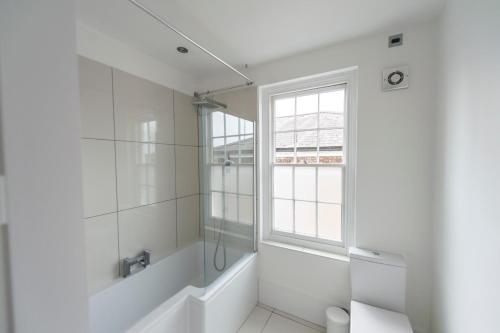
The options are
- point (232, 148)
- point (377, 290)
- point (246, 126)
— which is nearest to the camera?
point (377, 290)

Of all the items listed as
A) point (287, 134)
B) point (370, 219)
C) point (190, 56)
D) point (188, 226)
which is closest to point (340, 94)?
point (287, 134)

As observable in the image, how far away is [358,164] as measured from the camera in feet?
5.30

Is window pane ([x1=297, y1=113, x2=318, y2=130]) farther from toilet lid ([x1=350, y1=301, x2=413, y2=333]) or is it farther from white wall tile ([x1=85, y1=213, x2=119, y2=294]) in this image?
white wall tile ([x1=85, y1=213, x2=119, y2=294])

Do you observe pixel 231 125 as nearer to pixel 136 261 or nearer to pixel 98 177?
pixel 98 177

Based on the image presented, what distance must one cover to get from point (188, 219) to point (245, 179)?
86cm

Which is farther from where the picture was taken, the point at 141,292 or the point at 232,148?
the point at 232,148

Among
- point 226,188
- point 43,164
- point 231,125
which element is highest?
point 231,125

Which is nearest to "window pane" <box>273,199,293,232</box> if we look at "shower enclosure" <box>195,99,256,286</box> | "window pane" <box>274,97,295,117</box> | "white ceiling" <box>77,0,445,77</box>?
Result: "shower enclosure" <box>195,99,256,286</box>

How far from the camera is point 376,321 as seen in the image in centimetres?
131

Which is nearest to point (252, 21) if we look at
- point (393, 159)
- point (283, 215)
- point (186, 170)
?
point (393, 159)

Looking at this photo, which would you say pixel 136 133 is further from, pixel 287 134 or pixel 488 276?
pixel 488 276

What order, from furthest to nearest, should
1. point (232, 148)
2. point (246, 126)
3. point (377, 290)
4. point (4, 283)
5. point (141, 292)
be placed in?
point (246, 126), point (232, 148), point (141, 292), point (377, 290), point (4, 283)

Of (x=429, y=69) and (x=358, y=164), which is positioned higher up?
(x=429, y=69)

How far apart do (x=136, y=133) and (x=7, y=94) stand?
142 cm
